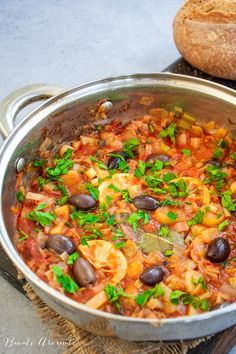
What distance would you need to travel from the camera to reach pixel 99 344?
1.84m

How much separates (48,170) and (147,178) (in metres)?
0.50

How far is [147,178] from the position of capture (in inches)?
92.0

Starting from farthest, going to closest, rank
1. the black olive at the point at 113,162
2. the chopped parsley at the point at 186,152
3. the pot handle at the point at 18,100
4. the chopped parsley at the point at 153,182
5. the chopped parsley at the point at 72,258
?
the chopped parsley at the point at 186,152
the black olive at the point at 113,162
the chopped parsley at the point at 153,182
the pot handle at the point at 18,100
the chopped parsley at the point at 72,258

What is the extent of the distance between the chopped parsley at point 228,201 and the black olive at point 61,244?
2.51 feet

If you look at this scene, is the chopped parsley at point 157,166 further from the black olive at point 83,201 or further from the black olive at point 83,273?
the black olive at point 83,273

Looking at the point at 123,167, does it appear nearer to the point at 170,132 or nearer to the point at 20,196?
the point at 170,132

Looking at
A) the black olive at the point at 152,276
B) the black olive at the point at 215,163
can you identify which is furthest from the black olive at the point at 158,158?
the black olive at the point at 152,276

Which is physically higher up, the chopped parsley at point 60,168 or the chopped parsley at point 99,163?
the chopped parsley at point 60,168

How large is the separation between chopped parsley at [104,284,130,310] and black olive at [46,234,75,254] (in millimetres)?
247

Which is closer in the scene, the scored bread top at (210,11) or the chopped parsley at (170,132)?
the chopped parsley at (170,132)

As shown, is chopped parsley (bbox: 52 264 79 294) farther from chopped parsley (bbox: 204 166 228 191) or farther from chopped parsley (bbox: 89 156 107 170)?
chopped parsley (bbox: 204 166 228 191)

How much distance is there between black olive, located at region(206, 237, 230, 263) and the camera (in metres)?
1.97

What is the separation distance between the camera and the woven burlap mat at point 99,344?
1.81 meters

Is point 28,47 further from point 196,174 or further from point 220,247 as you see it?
point 220,247
